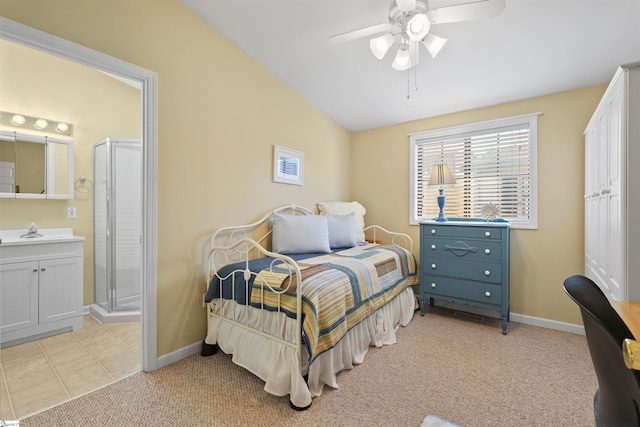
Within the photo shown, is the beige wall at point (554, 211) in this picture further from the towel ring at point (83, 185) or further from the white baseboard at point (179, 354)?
the towel ring at point (83, 185)

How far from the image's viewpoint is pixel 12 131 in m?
2.53

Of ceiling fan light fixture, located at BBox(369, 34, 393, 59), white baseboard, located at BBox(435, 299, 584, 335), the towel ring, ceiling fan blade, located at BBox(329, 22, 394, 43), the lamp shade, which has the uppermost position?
ceiling fan blade, located at BBox(329, 22, 394, 43)

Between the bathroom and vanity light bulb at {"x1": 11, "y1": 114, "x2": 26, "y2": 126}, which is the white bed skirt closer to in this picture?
the bathroom

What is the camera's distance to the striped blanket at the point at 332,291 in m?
1.62

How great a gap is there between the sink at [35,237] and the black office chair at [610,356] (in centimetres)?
345

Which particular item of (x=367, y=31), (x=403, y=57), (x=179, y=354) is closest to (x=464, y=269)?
(x=403, y=57)

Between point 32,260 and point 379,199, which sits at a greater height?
point 379,199

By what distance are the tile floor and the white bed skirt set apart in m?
0.70

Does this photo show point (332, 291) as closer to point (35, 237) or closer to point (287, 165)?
point (287, 165)

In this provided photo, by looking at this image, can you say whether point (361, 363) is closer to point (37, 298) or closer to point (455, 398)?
point (455, 398)

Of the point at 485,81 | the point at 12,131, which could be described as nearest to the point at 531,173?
the point at 485,81

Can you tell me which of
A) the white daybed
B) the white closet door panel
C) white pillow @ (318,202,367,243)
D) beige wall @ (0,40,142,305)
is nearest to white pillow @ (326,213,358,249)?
the white daybed

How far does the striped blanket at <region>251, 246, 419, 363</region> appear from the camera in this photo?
1.62 metres

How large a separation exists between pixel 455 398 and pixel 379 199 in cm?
246
